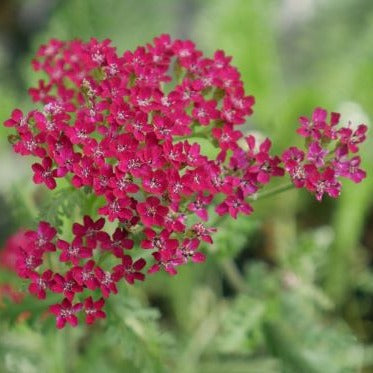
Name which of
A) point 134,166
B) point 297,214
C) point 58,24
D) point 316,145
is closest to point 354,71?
point 297,214

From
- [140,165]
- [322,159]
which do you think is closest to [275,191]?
[322,159]

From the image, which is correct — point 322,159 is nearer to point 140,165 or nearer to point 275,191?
point 275,191

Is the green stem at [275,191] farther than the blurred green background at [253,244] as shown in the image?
No

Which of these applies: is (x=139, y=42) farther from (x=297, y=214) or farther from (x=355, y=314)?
(x=355, y=314)

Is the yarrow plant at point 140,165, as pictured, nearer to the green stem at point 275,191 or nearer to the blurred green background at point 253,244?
the green stem at point 275,191

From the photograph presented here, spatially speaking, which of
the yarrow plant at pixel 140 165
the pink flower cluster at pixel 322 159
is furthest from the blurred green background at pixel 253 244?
the pink flower cluster at pixel 322 159

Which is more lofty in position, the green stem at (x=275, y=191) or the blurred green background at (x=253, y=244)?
the blurred green background at (x=253, y=244)
